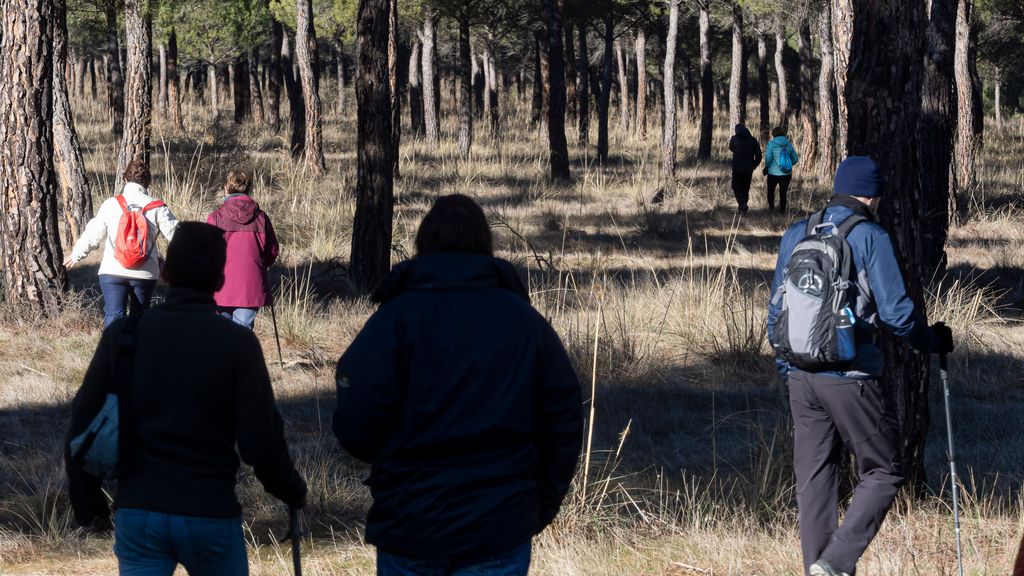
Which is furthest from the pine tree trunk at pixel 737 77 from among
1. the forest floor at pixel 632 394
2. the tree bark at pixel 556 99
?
the forest floor at pixel 632 394

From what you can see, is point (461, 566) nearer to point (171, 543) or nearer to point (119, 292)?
point (171, 543)

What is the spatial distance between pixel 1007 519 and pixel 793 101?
57.7m

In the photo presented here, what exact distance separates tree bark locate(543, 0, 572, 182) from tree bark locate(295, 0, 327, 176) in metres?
4.34

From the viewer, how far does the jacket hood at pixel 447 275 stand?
273 cm

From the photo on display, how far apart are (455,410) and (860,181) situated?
7.54ft

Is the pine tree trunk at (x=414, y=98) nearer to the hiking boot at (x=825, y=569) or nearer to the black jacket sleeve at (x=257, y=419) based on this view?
the hiking boot at (x=825, y=569)

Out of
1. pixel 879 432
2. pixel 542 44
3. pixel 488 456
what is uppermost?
pixel 542 44

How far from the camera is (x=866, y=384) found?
4.19 meters

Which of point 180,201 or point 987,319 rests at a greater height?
point 180,201

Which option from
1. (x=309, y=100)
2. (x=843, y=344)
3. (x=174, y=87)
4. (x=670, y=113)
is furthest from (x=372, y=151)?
(x=174, y=87)

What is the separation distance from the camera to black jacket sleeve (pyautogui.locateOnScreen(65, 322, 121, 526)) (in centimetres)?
296

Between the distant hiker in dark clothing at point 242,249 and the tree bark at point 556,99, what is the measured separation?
47.8 feet

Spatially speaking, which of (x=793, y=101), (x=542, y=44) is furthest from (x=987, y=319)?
(x=793, y=101)

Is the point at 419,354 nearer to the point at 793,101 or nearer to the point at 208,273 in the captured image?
the point at 208,273
